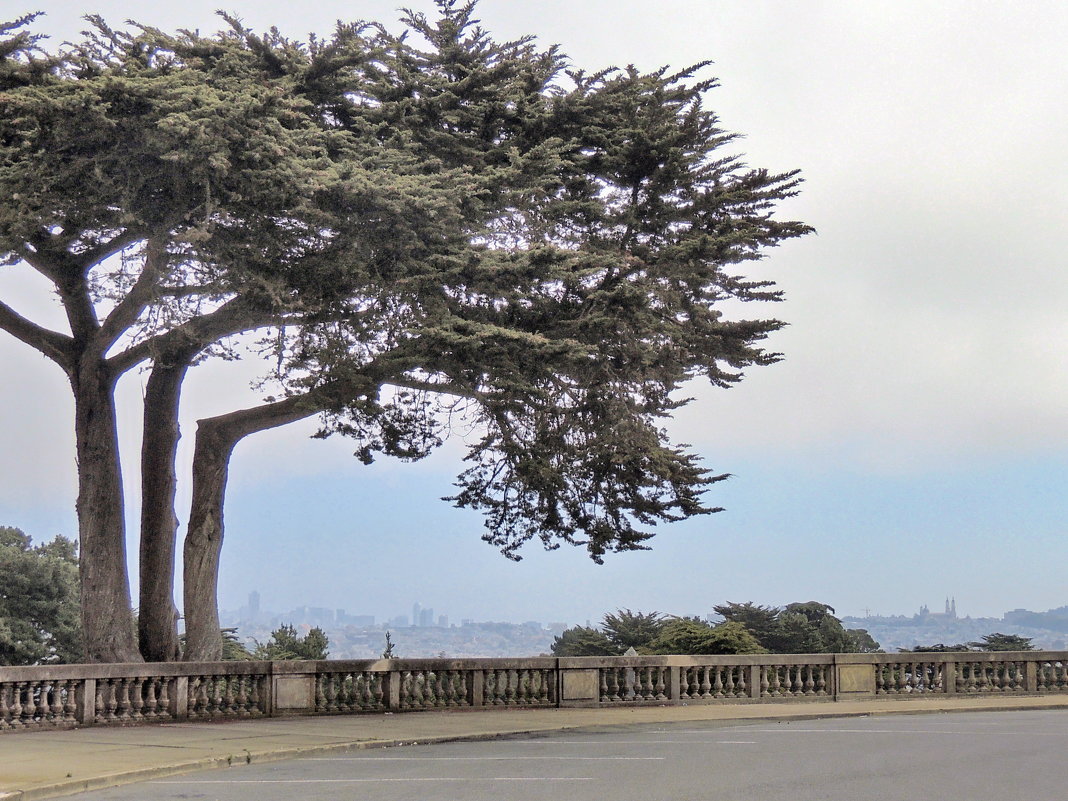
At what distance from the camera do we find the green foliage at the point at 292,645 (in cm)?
3959

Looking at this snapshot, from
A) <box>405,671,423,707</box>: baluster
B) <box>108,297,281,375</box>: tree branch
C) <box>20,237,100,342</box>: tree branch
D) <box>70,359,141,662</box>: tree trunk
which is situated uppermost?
<box>20,237,100,342</box>: tree branch

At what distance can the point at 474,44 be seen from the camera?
2231 centimetres

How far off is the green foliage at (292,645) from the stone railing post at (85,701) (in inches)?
845

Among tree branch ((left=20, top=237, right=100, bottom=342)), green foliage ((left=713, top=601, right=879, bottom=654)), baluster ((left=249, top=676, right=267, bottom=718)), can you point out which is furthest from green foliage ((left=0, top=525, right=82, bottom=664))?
baluster ((left=249, top=676, right=267, bottom=718))

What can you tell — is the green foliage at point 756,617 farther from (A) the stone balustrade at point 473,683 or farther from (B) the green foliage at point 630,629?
(A) the stone balustrade at point 473,683

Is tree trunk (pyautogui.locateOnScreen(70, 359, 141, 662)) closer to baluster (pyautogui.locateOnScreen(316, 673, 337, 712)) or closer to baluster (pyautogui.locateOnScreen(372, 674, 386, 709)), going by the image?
baluster (pyautogui.locateOnScreen(316, 673, 337, 712))

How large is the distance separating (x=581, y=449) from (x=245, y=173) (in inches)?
313

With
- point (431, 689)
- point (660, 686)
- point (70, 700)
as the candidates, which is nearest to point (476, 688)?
point (431, 689)

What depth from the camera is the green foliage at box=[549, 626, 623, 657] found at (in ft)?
143

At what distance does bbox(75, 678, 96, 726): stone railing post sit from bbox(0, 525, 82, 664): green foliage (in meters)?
38.1

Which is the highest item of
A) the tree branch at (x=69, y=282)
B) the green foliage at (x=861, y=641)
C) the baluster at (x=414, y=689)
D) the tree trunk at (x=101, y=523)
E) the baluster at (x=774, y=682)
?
the tree branch at (x=69, y=282)

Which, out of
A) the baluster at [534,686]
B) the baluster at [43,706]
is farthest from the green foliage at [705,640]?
the baluster at [43,706]

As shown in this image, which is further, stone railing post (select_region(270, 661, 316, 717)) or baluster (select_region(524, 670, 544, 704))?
baluster (select_region(524, 670, 544, 704))

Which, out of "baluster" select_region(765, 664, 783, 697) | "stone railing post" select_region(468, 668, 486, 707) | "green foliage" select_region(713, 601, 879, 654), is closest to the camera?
"stone railing post" select_region(468, 668, 486, 707)
